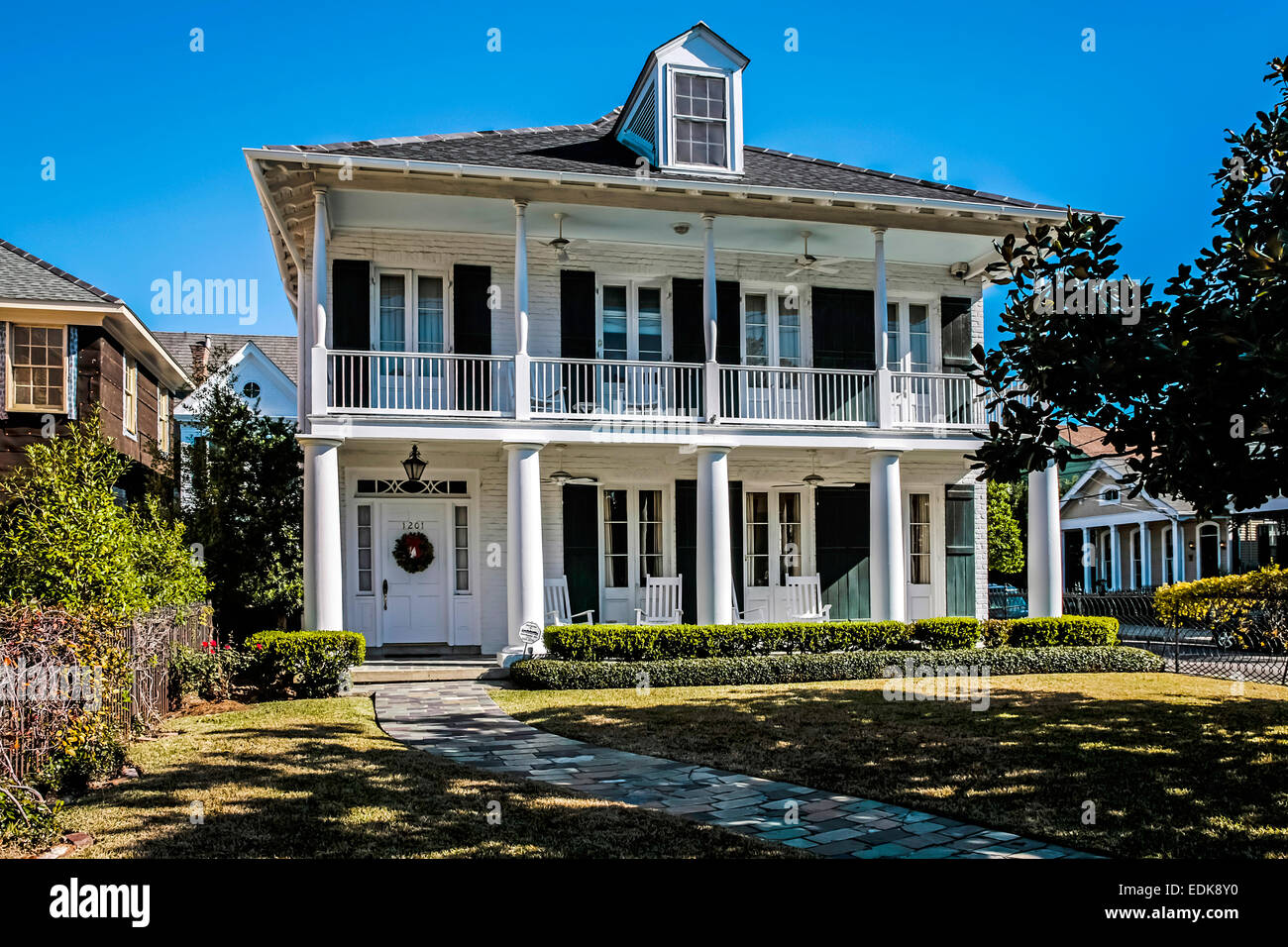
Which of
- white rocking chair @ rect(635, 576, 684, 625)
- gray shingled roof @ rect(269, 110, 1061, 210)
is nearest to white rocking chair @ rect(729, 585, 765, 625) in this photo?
white rocking chair @ rect(635, 576, 684, 625)

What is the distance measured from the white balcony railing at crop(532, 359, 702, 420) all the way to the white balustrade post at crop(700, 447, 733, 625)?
0.82 metres

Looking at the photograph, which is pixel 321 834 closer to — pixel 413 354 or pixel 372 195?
pixel 413 354

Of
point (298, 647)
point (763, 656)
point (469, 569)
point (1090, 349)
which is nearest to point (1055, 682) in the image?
point (763, 656)

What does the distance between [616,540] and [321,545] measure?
4.87m

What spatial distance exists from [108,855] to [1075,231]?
712 cm

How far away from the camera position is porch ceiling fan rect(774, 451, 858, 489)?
1614 cm

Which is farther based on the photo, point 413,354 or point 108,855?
point 413,354

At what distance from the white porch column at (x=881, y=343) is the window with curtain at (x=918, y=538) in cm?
263

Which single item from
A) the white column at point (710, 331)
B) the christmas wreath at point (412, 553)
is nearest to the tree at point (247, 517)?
the christmas wreath at point (412, 553)

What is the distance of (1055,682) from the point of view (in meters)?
12.7

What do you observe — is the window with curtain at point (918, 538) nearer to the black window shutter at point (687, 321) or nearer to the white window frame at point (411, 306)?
the black window shutter at point (687, 321)

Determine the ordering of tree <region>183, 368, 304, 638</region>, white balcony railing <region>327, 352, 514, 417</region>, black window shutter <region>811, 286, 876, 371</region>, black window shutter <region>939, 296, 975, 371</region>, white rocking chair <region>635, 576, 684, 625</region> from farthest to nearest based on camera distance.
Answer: black window shutter <region>939, 296, 975, 371</region>, black window shutter <region>811, 286, 876, 371</region>, white rocking chair <region>635, 576, 684, 625</region>, tree <region>183, 368, 304, 638</region>, white balcony railing <region>327, 352, 514, 417</region>

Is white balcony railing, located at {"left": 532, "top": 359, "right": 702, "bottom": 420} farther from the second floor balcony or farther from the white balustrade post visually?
the white balustrade post

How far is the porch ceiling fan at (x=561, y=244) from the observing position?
14.3 m
